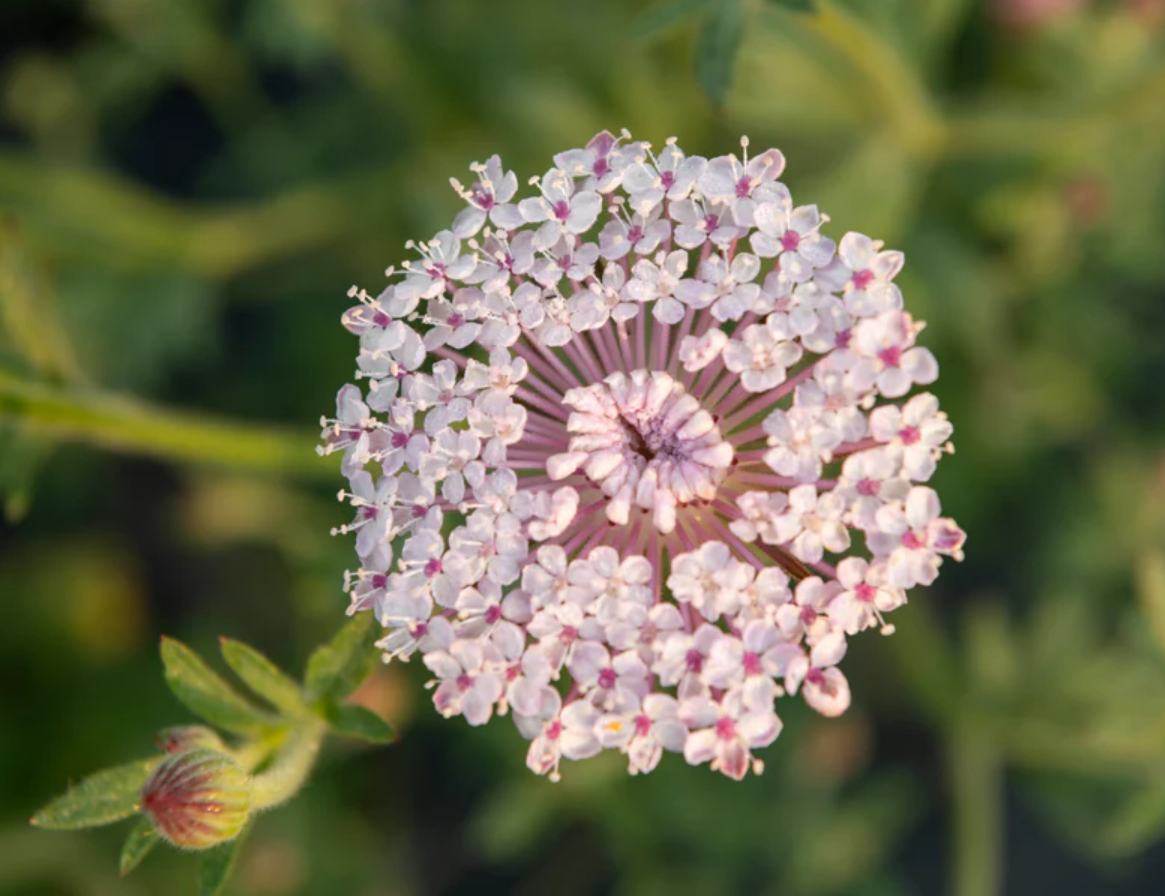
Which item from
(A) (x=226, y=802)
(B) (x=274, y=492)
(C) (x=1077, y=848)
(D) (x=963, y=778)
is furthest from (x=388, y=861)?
(A) (x=226, y=802)

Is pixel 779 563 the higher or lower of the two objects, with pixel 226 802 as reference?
higher

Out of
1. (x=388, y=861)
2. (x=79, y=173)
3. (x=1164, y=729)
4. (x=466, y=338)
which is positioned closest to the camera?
(x=466, y=338)

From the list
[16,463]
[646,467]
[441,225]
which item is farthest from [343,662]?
[441,225]

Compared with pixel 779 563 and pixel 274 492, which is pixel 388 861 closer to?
pixel 274 492

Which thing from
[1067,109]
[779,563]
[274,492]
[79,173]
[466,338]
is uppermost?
[1067,109]

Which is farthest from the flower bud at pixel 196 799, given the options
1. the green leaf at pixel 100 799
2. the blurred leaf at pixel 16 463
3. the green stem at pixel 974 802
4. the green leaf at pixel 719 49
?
the green stem at pixel 974 802

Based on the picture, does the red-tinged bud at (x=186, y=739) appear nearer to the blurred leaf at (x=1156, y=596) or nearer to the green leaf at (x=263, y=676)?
the green leaf at (x=263, y=676)

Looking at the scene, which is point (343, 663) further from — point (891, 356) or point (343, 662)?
point (891, 356)
